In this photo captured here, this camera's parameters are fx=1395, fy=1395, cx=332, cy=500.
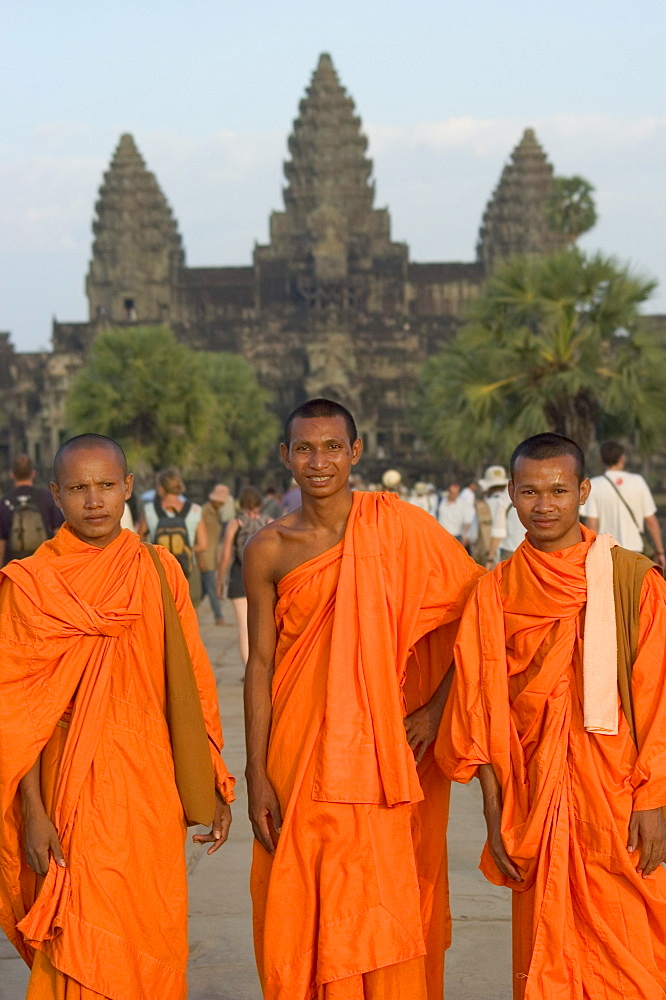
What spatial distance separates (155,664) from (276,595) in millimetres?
407

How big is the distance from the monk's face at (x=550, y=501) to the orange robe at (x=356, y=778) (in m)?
0.25

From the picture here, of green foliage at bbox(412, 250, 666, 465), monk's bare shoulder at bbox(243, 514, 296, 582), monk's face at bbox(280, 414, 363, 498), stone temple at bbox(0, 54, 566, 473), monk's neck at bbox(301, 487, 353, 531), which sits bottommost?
monk's bare shoulder at bbox(243, 514, 296, 582)

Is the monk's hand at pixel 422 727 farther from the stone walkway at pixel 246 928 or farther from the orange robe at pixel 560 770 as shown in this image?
the stone walkway at pixel 246 928

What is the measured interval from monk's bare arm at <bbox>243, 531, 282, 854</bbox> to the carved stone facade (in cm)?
6130

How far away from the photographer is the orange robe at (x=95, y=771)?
11.9ft

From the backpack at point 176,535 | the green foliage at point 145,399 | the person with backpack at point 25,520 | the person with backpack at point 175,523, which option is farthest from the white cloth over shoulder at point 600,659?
the green foliage at point 145,399

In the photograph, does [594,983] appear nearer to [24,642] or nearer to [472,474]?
[24,642]

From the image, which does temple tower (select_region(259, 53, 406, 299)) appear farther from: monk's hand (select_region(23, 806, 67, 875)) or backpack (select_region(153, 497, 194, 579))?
monk's hand (select_region(23, 806, 67, 875))

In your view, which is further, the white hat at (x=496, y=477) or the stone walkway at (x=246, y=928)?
the white hat at (x=496, y=477)

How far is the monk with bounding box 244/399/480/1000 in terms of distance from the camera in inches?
145

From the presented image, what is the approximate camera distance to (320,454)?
397 centimetres

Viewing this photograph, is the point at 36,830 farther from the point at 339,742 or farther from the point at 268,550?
the point at 268,550

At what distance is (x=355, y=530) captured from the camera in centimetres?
392

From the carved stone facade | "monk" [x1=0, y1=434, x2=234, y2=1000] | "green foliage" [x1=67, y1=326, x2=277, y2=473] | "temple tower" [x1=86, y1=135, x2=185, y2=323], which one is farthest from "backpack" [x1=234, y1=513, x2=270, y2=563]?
"temple tower" [x1=86, y1=135, x2=185, y2=323]
